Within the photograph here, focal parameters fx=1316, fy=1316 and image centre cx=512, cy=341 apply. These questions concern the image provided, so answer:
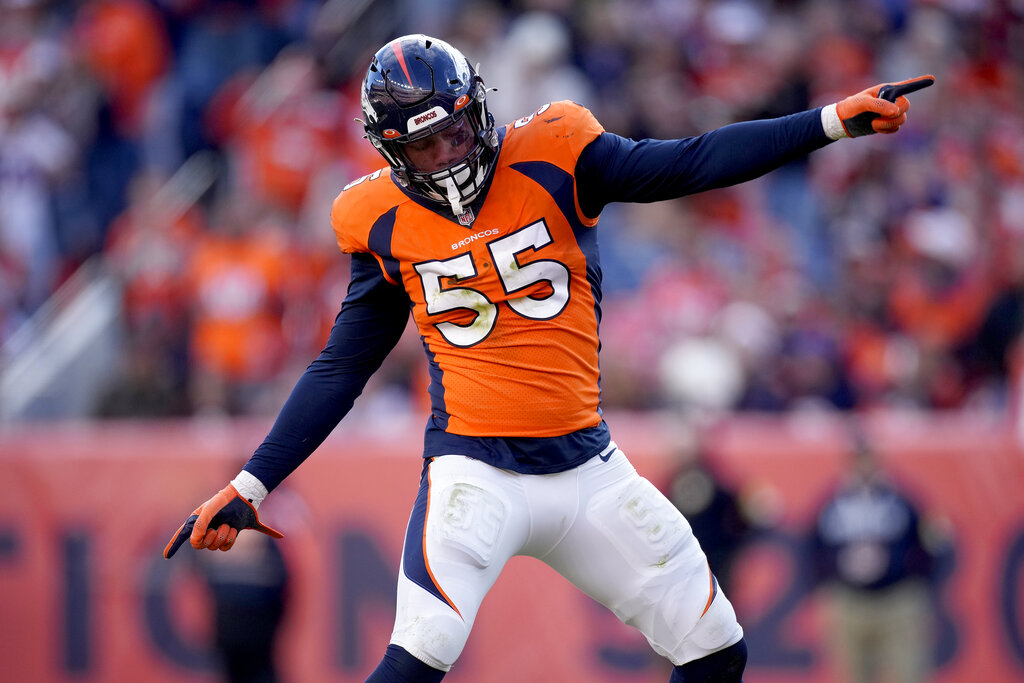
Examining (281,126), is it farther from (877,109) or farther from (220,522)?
(877,109)

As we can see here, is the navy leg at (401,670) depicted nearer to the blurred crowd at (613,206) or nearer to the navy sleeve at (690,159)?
the navy sleeve at (690,159)

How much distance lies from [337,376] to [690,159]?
127 centimetres

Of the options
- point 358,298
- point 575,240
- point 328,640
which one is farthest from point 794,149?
A: point 328,640

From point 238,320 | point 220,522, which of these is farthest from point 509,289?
point 238,320

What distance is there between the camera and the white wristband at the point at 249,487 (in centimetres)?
402

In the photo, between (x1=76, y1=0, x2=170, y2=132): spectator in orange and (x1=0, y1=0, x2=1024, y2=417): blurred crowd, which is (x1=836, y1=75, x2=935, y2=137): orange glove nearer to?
(x1=0, y1=0, x2=1024, y2=417): blurred crowd

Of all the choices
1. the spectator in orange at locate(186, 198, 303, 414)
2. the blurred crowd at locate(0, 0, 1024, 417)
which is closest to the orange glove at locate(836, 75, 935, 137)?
the blurred crowd at locate(0, 0, 1024, 417)

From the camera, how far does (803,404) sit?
8.81 metres

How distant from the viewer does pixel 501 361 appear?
3.97 metres

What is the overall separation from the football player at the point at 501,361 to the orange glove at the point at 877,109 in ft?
1.16

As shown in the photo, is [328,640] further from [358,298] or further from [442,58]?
[442,58]

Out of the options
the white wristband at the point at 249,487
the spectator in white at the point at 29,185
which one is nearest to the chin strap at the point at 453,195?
the white wristband at the point at 249,487

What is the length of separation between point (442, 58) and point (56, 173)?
8083 millimetres

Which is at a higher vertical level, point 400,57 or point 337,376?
point 400,57
